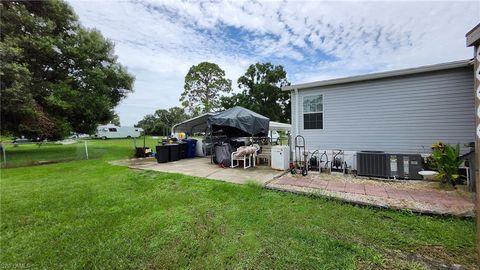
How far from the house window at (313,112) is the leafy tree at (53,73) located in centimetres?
1150

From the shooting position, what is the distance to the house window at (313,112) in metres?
7.03

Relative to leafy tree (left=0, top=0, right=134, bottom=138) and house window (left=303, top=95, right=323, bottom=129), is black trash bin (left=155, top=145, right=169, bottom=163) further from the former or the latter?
house window (left=303, top=95, right=323, bottom=129)

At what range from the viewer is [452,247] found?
234 cm

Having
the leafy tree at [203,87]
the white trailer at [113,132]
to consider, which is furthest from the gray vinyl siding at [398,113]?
the white trailer at [113,132]

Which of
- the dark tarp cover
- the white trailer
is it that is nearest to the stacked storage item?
the dark tarp cover

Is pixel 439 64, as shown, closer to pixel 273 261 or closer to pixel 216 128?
pixel 273 261

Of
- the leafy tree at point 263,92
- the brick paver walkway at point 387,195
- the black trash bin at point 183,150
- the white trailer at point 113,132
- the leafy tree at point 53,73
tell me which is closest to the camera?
the brick paver walkway at point 387,195

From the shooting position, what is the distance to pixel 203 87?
79.4 ft

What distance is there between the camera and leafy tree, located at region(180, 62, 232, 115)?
23516mm

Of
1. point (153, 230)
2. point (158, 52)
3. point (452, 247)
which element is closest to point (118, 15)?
point (158, 52)

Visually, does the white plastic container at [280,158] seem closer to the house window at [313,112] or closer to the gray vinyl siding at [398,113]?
the gray vinyl siding at [398,113]

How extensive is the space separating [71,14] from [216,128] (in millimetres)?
11650

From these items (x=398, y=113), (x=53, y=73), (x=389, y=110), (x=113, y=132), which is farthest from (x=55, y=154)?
(x=113, y=132)

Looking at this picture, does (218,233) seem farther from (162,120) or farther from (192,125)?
(162,120)
